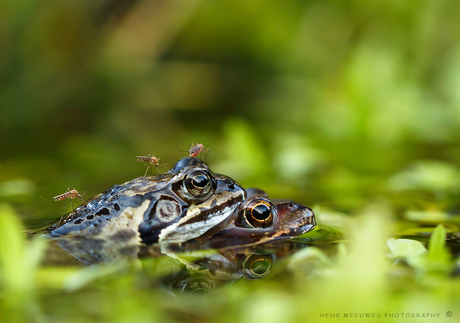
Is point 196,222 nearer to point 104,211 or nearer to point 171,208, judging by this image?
point 171,208

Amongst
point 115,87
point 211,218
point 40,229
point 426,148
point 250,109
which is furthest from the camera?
point 250,109

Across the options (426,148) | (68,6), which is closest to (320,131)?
(426,148)

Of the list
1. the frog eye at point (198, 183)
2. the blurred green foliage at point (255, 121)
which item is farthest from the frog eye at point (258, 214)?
the blurred green foliage at point (255, 121)

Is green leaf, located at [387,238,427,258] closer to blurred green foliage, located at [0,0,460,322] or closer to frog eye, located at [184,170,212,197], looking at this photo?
blurred green foliage, located at [0,0,460,322]

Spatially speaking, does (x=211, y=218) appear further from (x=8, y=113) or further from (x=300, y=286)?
(x=8, y=113)

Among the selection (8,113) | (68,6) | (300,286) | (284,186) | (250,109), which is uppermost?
(68,6)

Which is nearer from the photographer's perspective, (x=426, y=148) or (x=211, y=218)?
(x=211, y=218)

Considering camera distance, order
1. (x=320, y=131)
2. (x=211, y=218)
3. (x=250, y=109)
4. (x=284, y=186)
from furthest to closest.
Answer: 1. (x=250, y=109)
2. (x=320, y=131)
3. (x=284, y=186)
4. (x=211, y=218)

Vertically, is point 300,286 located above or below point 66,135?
below
